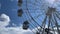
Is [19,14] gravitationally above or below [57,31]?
above

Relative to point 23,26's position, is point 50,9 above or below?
above

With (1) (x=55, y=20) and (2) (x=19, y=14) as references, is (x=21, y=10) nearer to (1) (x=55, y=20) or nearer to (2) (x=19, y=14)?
(2) (x=19, y=14)

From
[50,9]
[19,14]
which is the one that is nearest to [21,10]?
[19,14]

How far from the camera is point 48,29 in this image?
84.9ft

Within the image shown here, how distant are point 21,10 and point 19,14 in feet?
4.57

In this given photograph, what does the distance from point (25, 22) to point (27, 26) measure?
28.3 inches

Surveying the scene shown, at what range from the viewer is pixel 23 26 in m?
25.1

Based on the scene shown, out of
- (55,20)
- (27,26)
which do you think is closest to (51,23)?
(55,20)

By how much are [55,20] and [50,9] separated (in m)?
1.42

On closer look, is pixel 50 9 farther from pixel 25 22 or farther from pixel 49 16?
pixel 25 22

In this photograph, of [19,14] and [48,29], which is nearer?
[19,14]

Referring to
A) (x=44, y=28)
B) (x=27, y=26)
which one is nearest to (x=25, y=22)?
(x=27, y=26)

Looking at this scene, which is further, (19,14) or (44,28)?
(44,28)

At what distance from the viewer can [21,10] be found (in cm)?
2511
